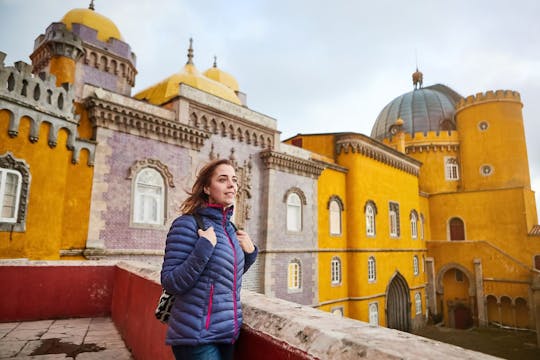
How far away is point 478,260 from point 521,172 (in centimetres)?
846

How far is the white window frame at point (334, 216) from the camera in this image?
19547 millimetres

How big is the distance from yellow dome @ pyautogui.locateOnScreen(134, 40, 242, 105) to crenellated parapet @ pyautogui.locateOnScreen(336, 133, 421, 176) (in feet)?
24.2

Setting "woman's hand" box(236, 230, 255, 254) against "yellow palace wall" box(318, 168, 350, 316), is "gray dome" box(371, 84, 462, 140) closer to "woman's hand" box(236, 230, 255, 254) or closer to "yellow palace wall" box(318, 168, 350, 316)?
"yellow palace wall" box(318, 168, 350, 316)

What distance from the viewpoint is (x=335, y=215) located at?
19.9 m

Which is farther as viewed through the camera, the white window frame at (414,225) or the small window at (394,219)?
the white window frame at (414,225)

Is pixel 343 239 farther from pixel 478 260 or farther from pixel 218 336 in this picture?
pixel 218 336

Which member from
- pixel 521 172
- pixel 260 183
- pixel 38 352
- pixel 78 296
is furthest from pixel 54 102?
pixel 521 172

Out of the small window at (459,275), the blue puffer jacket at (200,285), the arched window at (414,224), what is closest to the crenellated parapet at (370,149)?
the arched window at (414,224)

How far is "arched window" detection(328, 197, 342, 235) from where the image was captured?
1961cm

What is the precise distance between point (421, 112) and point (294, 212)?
2432 centimetres

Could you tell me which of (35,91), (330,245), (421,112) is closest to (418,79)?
(421,112)

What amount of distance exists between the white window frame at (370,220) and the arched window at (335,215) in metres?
2.05

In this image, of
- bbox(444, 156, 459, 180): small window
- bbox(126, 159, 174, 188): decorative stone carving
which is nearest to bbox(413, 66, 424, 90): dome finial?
bbox(444, 156, 459, 180): small window

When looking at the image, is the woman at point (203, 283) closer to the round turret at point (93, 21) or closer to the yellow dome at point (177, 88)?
the yellow dome at point (177, 88)
